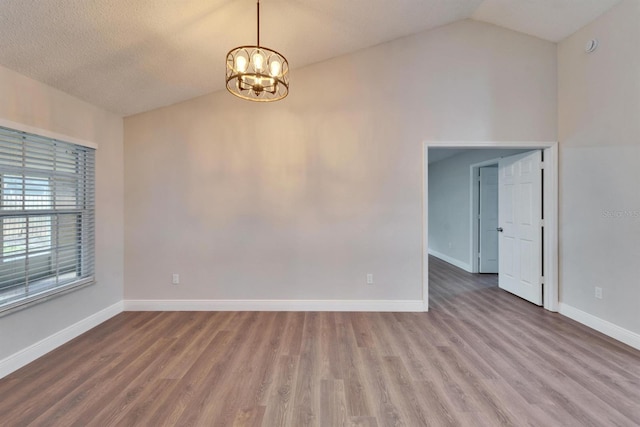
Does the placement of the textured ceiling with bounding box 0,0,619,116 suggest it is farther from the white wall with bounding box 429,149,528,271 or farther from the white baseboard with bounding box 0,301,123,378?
the white wall with bounding box 429,149,528,271

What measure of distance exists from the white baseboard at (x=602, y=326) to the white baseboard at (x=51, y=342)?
5.32 metres

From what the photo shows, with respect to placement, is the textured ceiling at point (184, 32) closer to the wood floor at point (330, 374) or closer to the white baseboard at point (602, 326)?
the wood floor at point (330, 374)

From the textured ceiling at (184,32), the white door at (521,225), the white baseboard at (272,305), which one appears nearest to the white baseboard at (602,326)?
the white door at (521,225)

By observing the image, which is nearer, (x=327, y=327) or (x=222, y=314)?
(x=327, y=327)

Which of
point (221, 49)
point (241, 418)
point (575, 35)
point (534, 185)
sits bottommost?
point (241, 418)

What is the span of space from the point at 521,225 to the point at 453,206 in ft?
8.38

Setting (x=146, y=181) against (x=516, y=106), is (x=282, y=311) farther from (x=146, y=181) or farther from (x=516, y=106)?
(x=516, y=106)

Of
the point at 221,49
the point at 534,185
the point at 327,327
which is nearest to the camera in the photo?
the point at 221,49

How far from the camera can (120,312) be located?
11.3 ft

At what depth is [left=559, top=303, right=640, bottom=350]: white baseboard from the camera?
2.59m

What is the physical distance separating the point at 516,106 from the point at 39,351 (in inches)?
219

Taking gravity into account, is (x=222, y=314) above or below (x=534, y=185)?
below

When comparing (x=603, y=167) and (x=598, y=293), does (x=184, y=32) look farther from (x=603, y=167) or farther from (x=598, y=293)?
(x=598, y=293)

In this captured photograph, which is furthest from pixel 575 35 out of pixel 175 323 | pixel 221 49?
pixel 175 323
